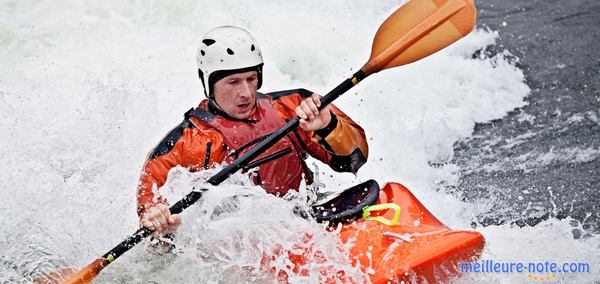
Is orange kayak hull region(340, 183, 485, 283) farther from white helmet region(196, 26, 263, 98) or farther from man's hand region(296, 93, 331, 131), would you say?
white helmet region(196, 26, 263, 98)

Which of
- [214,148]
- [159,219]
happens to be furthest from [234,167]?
[159,219]

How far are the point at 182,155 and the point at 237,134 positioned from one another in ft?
0.87

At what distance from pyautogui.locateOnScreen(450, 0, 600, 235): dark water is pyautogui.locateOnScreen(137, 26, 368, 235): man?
180 centimetres

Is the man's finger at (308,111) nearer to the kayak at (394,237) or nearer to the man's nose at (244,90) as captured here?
the man's nose at (244,90)

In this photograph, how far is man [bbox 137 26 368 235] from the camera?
354cm

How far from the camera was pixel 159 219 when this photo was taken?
3252 mm

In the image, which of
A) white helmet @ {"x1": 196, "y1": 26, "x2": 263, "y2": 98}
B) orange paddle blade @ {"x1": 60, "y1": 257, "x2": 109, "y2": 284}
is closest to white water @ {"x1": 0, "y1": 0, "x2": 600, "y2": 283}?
orange paddle blade @ {"x1": 60, "y1": 257, "x2": 109, "y2": 284}

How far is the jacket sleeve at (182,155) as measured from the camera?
140 inches

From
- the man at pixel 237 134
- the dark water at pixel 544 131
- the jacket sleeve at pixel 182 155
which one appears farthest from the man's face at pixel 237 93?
the dark water at pixel 544 131

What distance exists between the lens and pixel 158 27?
718cm

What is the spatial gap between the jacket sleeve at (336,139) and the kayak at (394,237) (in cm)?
13

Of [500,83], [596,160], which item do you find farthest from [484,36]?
[596,160]

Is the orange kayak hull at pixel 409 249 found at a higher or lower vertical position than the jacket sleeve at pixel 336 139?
lower

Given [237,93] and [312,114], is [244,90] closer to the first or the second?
[237,93]
